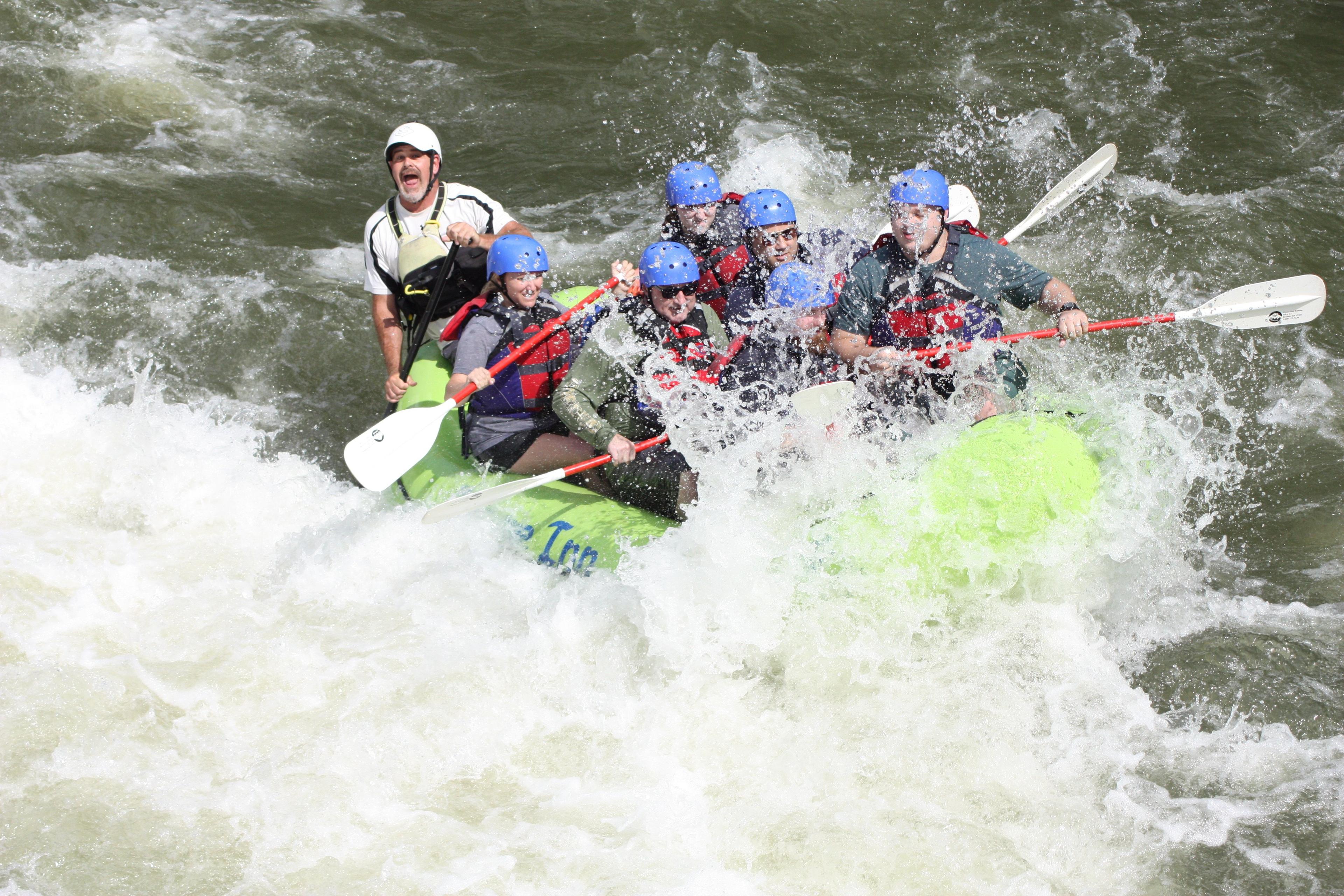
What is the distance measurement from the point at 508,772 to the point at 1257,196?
20.3 feet

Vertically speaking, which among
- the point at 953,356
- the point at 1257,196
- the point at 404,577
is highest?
the point at 953,356

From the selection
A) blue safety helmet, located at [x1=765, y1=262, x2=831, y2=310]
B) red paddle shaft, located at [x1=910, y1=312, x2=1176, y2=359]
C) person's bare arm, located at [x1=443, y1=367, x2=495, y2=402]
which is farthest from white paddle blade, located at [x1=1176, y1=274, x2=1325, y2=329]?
person's bare arm, located at [x1=443, y1=367, x2=495, y2=402]

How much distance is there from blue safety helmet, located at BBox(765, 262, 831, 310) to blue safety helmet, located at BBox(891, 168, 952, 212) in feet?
1.37

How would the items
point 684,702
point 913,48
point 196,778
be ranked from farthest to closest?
point 913,48 < point 684,702 < point 196,778

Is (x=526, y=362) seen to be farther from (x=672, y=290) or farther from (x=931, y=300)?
(x=931, y=300)

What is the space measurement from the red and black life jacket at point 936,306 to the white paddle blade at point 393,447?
1.90m

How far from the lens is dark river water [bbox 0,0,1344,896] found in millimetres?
3934

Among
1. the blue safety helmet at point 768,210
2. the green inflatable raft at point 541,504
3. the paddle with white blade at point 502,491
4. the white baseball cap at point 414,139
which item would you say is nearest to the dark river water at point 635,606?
the green inflatable raft at point 541,504

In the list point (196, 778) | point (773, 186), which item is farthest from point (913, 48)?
point (196, 778)

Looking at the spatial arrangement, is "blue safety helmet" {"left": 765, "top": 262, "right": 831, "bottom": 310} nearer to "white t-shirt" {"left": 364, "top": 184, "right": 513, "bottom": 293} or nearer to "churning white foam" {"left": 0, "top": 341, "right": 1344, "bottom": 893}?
"churning white foam" {"left": 0, "top": 341, "right": 1344, "bottom": 893}

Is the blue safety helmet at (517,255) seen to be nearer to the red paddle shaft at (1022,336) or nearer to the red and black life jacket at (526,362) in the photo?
the red and black life jacket at (526,362)

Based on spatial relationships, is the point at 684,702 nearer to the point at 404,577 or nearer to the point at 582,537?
the point at 582,537

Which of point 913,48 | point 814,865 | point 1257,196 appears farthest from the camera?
point 913,48

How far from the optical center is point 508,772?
167 inches
